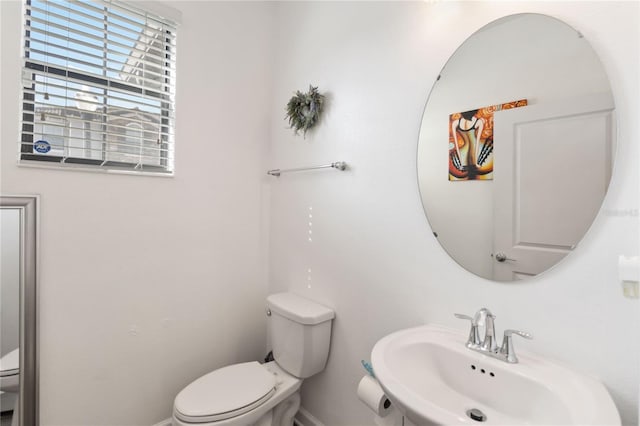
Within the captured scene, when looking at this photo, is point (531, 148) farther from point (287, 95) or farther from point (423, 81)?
point (287, 95)

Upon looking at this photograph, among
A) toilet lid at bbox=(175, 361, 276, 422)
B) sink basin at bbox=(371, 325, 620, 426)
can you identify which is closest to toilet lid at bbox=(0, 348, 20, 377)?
toilet lid at bbox=(175, 361, 276, 422)

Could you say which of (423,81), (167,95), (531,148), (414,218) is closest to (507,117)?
(531,148)

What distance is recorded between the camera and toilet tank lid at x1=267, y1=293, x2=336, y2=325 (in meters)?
1.51

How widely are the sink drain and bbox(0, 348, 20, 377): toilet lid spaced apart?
174 centimetres

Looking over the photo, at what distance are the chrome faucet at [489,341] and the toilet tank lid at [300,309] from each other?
0.71 meters

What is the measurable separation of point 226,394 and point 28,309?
901mm

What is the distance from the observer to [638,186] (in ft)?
2.57

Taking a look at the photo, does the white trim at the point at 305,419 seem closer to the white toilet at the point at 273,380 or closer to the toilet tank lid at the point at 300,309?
the white toilet at the point at 273,380

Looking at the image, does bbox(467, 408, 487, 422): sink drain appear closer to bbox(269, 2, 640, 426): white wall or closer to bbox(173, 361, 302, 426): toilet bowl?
bbox(269, 2, 640, 426): white wall

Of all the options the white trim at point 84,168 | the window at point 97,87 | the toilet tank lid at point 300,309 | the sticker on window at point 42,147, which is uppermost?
the window at point 97,87

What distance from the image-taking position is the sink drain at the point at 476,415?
2.94 ft

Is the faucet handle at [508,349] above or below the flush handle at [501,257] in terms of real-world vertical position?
below

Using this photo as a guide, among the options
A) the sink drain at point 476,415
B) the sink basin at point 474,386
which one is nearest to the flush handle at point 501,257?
the sink basin at point 474,386

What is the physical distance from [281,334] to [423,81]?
4.52 ft
